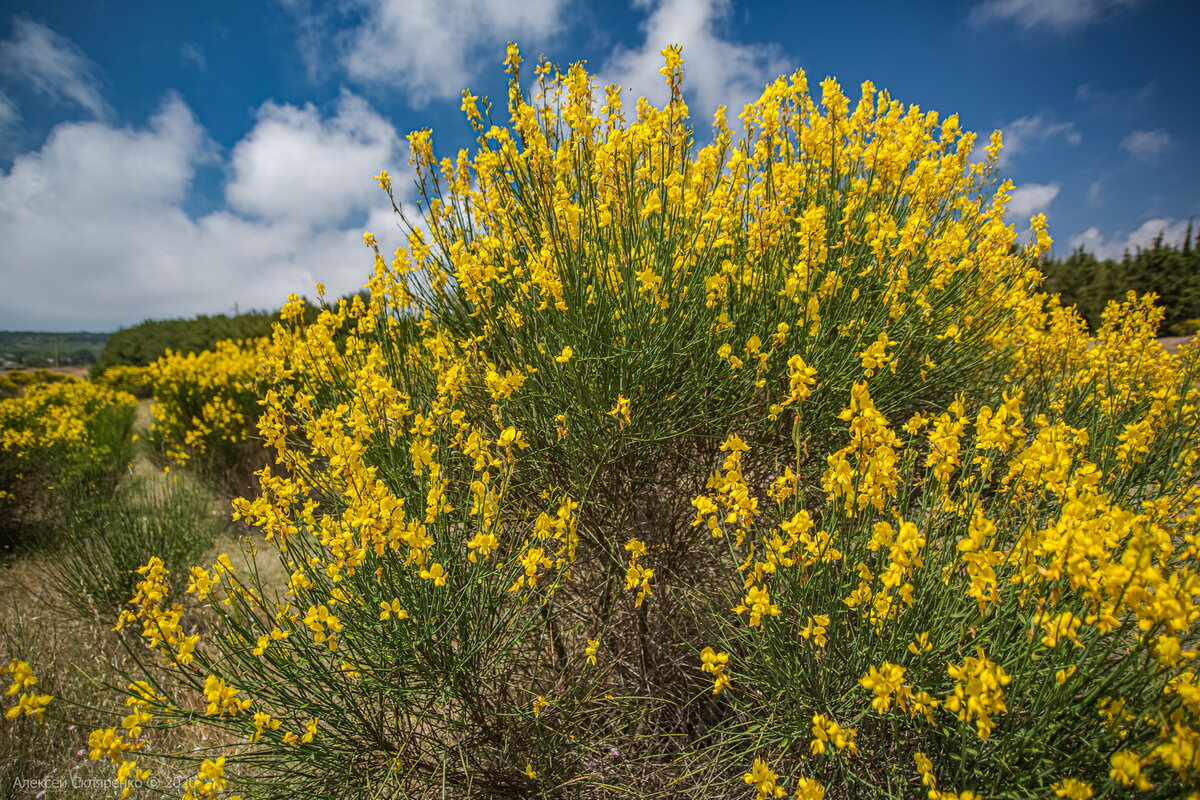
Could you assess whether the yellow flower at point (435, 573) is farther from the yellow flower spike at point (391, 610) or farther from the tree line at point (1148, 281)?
the tree line at point (1148, 281)

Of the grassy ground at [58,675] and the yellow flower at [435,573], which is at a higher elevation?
the yellow flower at [435,573]

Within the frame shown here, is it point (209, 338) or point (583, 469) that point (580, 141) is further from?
point (209, 338)

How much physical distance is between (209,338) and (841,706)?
22.6 m

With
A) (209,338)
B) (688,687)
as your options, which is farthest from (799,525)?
(209,338)

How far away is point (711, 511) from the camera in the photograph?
1646 millimetres

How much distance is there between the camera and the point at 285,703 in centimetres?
174

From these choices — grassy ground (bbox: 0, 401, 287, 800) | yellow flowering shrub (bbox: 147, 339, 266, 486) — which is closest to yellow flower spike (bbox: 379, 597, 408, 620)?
grassy ground (bbox: 0, 401, 287, 800)

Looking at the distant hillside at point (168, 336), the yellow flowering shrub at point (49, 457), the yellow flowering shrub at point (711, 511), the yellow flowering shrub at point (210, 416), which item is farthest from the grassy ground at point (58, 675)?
the distant hillside at point (168, 336)

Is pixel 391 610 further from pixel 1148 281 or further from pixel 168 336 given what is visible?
pixel 168 336

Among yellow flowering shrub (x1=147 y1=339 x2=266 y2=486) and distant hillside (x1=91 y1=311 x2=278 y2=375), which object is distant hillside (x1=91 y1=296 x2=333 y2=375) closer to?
distant hillside (x1=91 y1=311 x2=278 y2=375)

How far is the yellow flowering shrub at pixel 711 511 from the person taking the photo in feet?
4.67

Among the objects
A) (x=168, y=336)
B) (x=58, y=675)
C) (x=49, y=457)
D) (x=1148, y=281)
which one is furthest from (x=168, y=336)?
(x=1148, y=281)

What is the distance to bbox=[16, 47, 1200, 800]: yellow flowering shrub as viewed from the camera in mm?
1425

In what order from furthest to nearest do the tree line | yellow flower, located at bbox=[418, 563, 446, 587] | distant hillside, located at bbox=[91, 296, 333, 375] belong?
distant hillside, located at bbox=[91, 296, 333, 375], the tree line, yellow flower, located at bbox=[418, 563, 446, 587]
